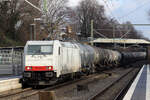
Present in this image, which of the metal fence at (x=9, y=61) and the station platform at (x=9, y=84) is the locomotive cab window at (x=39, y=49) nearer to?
the station platform at (x=9, y=84)

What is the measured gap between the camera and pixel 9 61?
25734 millimetres

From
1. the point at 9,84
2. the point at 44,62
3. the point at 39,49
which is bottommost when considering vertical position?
the point at 9,84

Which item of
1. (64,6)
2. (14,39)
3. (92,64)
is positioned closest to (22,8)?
(14,39)

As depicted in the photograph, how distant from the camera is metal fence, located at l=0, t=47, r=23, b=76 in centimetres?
2400

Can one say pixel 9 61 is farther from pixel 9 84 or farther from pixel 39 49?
pixel 9 84

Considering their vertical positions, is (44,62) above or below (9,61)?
above

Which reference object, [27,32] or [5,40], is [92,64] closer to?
[5,40]

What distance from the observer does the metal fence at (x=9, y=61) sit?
78.7 ft

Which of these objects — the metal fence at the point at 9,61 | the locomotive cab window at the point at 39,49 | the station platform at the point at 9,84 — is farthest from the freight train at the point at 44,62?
the metal fence at the point at 9,61

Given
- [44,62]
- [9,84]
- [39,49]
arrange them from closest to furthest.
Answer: [9,84], [44,62], [39,49]

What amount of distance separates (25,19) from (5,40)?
6.08 m

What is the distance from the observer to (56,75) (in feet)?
57.7

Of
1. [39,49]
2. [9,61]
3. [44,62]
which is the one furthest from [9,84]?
[9,61]

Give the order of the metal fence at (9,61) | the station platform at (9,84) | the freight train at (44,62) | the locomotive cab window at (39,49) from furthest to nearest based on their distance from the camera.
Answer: the metal fence at (9,61), the locomotive cab window at (39,49), the freight train at (44,62), the station platform at (9,84)
